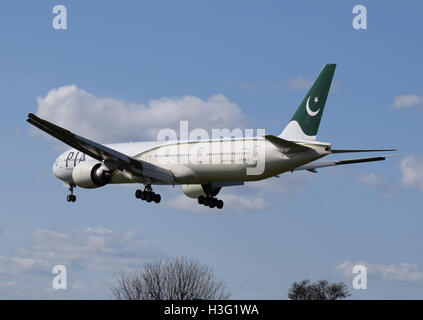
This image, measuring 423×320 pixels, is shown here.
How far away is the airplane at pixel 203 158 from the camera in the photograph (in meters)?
48.0

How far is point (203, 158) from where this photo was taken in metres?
52.1

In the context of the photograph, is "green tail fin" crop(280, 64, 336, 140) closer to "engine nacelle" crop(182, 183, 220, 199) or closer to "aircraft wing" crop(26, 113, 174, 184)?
"aircraft wing" crop(26, 113, 174, 184)

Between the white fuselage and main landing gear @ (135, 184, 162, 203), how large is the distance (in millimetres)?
864

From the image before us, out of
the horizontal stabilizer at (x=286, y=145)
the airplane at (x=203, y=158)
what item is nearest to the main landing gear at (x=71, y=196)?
the airplane at (x=203, y=158)

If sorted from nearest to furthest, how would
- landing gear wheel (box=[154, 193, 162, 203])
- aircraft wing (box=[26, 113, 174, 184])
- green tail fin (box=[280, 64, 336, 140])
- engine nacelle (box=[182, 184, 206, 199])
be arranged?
green tail fin (box=[280, 64, 336, 140]), aircraft wing (box=[26, 113, 174, 184]), landing gear wheel (box=[154, 193, 162, 203]), engine nacelle (box=[182, 184, 206, 199])

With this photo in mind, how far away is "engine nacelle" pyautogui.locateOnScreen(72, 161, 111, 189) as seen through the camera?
55.0m

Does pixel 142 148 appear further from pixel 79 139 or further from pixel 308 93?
pixel 308 93

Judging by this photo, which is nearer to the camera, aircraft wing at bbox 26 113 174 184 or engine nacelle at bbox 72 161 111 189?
aircraft wing at bbox 26 113 174 184

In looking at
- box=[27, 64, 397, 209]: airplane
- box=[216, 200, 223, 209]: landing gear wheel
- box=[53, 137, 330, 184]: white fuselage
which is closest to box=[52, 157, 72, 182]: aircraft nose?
box=[27, 64, 397, 209]: airplane

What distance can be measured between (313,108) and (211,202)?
13.7m
